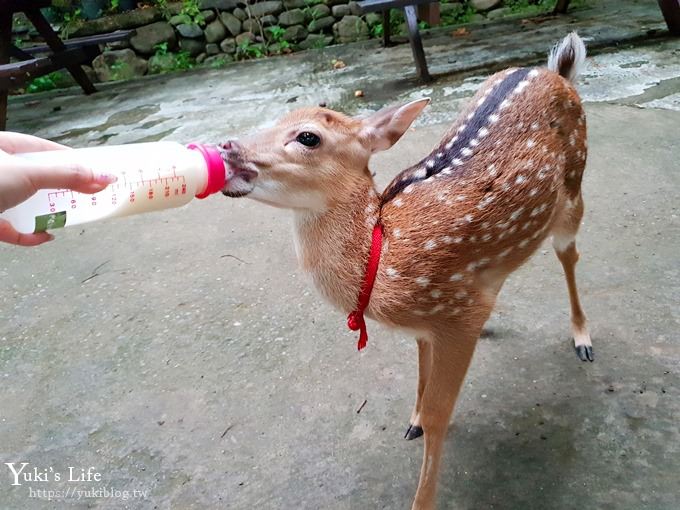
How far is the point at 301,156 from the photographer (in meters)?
1.56

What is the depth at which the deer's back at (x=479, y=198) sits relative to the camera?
5.39 feet

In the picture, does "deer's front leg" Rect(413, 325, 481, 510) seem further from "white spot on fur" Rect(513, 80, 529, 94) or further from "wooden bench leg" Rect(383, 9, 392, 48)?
"wooden bench leg" Rect(383, 9, 392, 48)

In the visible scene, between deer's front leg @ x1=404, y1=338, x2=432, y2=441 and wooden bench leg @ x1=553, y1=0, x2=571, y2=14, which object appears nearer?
deer's front leg @ x1=404, y1=338, x2=432, y2=441

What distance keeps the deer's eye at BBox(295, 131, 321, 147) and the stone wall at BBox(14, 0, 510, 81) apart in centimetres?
659

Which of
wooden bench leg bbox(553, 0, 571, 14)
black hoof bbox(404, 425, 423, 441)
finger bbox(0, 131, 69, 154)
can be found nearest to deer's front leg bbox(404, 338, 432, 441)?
black hoof bbox(404, 425, 423, 441)

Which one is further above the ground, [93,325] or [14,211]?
[14,211]

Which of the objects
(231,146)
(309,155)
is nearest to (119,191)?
(231,146)

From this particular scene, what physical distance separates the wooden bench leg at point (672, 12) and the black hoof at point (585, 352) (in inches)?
177

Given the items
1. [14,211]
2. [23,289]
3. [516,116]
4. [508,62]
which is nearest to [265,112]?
[508,62]

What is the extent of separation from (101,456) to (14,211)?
1155 millimetres

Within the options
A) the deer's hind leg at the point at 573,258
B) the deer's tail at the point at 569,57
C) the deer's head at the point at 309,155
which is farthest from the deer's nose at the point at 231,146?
the deer's tail at the point at 569,57

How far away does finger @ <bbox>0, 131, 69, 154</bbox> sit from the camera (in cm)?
127

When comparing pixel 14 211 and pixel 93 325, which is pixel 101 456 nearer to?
pixel 93 325

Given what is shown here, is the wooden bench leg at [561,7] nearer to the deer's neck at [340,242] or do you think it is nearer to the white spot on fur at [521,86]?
the white spot on fur at [521,86]
